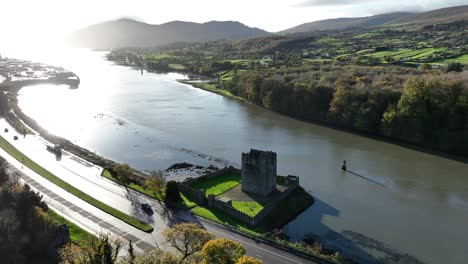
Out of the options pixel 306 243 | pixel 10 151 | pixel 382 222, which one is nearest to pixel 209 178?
pixel 306 243

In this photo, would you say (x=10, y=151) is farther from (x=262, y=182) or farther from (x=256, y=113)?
(x=256, y=113)

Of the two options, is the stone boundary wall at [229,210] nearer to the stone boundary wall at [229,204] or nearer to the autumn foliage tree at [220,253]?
the stone boundary wall at [229,204]

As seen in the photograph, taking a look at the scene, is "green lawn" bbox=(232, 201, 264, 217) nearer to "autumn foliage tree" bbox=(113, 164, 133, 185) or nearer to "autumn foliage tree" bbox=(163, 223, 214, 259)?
"autumn foliage tree" bbox=(163, 223, 214, 259)

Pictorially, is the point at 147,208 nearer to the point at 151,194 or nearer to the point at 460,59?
the point at 151,194

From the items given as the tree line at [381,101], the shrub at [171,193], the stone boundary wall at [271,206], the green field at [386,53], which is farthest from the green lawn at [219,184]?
the green field at [386,53]

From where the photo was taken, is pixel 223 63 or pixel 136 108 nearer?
pixel 136 108

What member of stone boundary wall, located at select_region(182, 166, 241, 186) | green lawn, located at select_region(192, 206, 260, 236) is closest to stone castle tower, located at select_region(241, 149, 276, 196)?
green lawn, located at select_region(192, 206, 260, 236)
